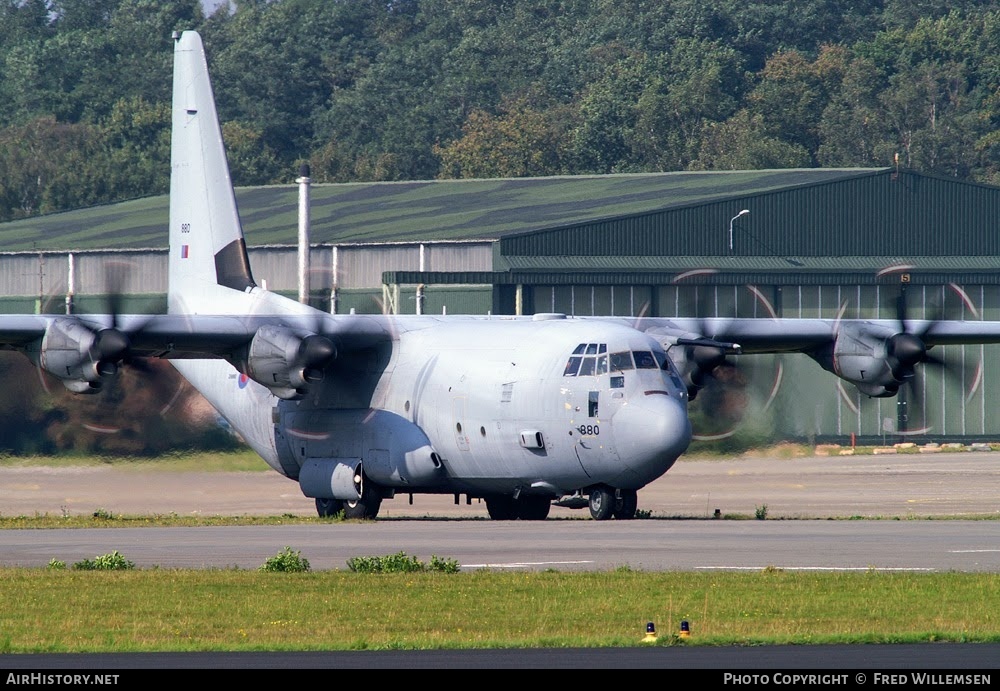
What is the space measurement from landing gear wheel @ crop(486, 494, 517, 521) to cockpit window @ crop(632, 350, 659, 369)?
15.3ft

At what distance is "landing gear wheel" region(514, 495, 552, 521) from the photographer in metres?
32.7

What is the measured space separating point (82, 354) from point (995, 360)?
120ft

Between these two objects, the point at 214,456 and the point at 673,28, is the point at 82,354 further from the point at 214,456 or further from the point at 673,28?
→ the point at 673,28

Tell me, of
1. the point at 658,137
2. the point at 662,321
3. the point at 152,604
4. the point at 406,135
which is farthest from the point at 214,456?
the point at 406,135

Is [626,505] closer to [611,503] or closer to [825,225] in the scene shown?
[611,503]

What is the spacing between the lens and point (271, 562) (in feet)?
71.3

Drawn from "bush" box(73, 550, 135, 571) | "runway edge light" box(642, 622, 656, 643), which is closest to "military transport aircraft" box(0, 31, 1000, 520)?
"bush" box(73, 550, 135, 571)

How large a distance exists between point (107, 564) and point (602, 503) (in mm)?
10634

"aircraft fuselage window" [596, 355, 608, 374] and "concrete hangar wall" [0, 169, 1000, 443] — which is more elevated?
"concrete hangar wall" [0, 169, 1000, 443]

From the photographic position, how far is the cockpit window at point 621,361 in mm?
29328

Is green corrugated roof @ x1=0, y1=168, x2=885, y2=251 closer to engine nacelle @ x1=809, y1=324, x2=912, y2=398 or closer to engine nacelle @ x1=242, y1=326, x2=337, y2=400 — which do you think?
engine nacelle @ x1=809, y1=324, x2=912, y2=398

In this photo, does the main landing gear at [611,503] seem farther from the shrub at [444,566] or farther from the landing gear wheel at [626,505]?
the shrub at [444,566]

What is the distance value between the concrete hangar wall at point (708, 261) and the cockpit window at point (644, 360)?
21.0 metres

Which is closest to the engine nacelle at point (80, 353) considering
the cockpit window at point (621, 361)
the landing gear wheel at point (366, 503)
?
the landing gear wheel at point (366, 503)
